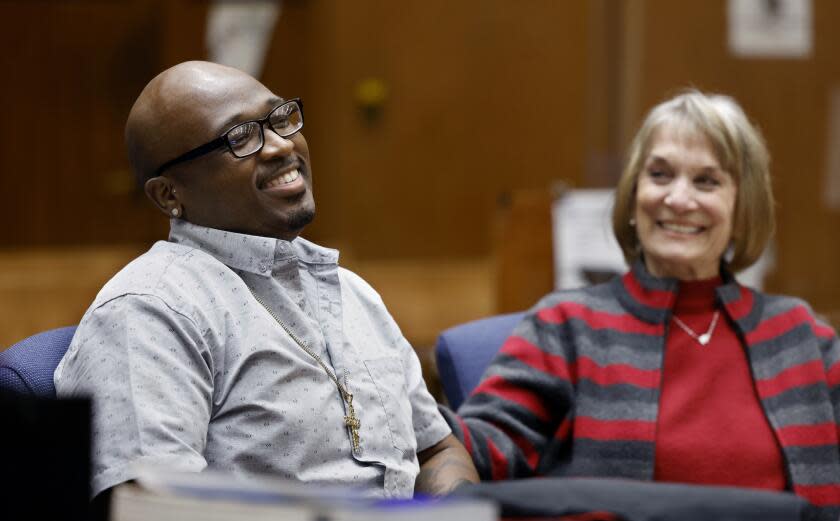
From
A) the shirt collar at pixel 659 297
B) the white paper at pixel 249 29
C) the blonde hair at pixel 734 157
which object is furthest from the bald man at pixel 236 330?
the white paper at pixel 249 29

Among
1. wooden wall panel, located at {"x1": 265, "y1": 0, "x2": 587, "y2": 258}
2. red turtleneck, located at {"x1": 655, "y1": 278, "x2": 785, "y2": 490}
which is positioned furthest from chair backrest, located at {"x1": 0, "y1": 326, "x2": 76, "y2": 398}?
wooden wall panel, located at {"x1": 265, "y1": 0, "x2": 587, "y2": 258}

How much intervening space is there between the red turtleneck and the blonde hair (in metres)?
0.22

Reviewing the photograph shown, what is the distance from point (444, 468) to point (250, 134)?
0.67 meters

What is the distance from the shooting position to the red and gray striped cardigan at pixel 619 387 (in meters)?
2.38

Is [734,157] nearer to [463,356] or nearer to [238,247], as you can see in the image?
[463,356]

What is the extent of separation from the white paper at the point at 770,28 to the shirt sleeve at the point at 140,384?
14.9 feet

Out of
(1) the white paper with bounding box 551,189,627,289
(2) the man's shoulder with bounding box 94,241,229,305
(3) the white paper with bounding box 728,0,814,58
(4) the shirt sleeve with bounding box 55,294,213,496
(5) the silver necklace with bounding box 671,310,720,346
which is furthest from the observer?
(3) the white paper with bounding box 728,0,814,58

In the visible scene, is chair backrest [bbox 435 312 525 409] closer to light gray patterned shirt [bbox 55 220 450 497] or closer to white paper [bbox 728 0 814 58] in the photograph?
light gray patterned shirt [bbox 55 220 450 497]

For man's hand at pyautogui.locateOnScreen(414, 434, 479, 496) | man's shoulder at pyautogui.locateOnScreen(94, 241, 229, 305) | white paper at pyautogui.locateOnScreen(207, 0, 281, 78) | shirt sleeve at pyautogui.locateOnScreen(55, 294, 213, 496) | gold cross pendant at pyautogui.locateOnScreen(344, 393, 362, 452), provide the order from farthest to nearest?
white paper at pyautogui.locateOnScreen(207, 0, 281, 78) → man's hand at pyautogui.locateOnScreen(414, 434, 479, 496) → gold cross pendant at pyautogui.locateOnScreen(344, 393, 362, 452) → man's shoulder at pyautogui.locateOnScreen(94, 241, 229, 305) → shirt sleeve at pyautogui.locateOnScreen(55, 294, 213, 496)

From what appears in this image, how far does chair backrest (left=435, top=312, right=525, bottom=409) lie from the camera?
8.57 feet

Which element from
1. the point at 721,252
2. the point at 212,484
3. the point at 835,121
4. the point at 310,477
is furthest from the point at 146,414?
the point at 835,121

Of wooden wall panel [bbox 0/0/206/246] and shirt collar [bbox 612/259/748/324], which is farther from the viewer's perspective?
wooden wall panel [bbox 0/0/206/246]

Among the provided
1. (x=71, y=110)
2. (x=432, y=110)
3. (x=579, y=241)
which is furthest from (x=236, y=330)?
(x=71, y=110)

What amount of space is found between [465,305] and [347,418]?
404 centimetres
